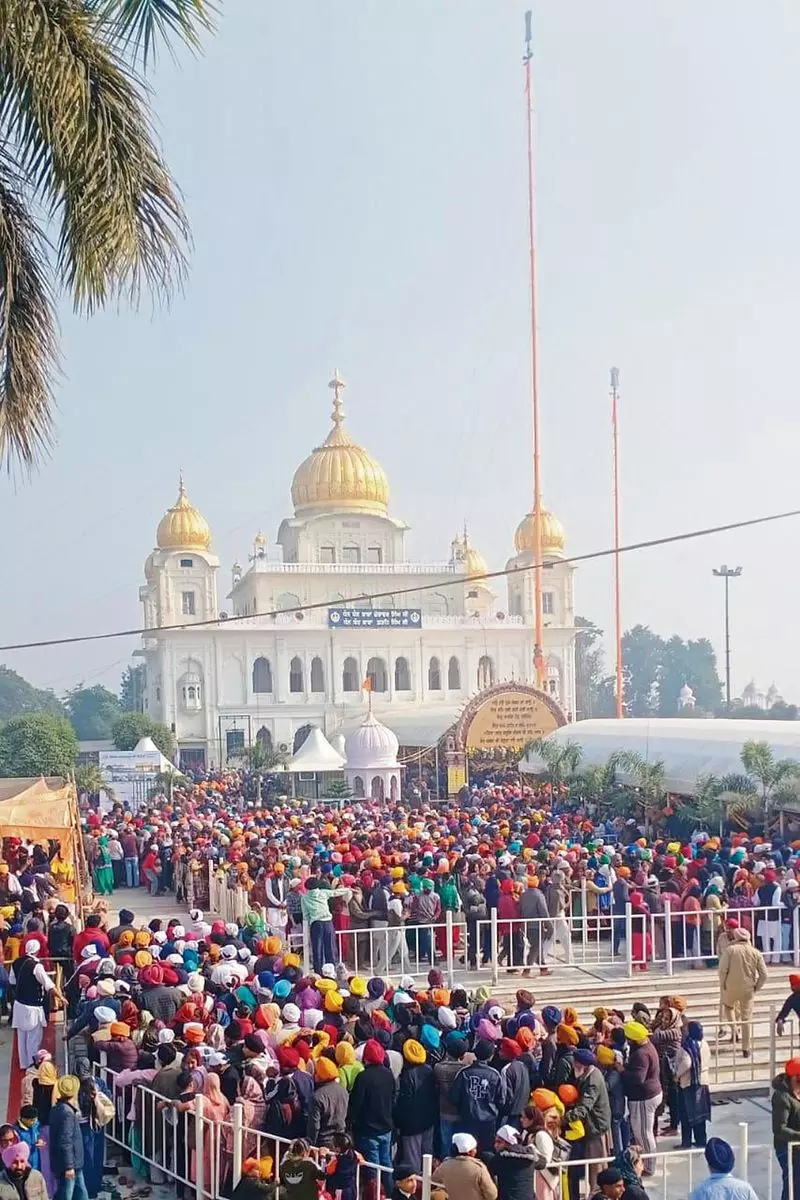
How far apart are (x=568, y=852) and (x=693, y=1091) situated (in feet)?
24.3

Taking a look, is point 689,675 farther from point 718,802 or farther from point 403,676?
point 718,802

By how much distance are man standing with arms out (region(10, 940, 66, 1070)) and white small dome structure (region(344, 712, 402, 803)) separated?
20.0 meters

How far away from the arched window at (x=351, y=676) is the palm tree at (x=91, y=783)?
19.4 metres

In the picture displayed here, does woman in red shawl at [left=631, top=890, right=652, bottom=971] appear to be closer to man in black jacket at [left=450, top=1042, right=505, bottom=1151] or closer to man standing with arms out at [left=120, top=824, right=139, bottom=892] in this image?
man in black jacket at [left=450, top=1042, right=505, bottom=1151]

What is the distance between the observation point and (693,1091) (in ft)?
29.7

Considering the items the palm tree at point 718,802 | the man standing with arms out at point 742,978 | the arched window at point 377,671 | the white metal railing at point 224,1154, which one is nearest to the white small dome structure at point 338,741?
the arched window at point 377,671

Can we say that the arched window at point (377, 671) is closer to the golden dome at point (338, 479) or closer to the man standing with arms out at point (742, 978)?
the golden dome at point (338, 479)

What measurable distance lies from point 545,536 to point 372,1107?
51492mm

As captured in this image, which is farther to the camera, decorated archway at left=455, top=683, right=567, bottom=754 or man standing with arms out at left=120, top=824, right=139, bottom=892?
decorated archway at left=455, top=683, right=567, bottom=754

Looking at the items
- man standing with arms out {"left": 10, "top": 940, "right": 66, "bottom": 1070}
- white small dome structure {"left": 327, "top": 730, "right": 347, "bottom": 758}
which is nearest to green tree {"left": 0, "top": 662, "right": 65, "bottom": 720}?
white small dome structure {"left": 327, "top": 730, "right": 347, "bottom": 758}

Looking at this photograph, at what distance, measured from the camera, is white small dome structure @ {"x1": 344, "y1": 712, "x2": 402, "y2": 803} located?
101ft

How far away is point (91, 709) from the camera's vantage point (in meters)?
109

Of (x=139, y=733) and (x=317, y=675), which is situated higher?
(x=317, y=675)

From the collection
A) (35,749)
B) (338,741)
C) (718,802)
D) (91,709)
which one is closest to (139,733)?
(35,749)
